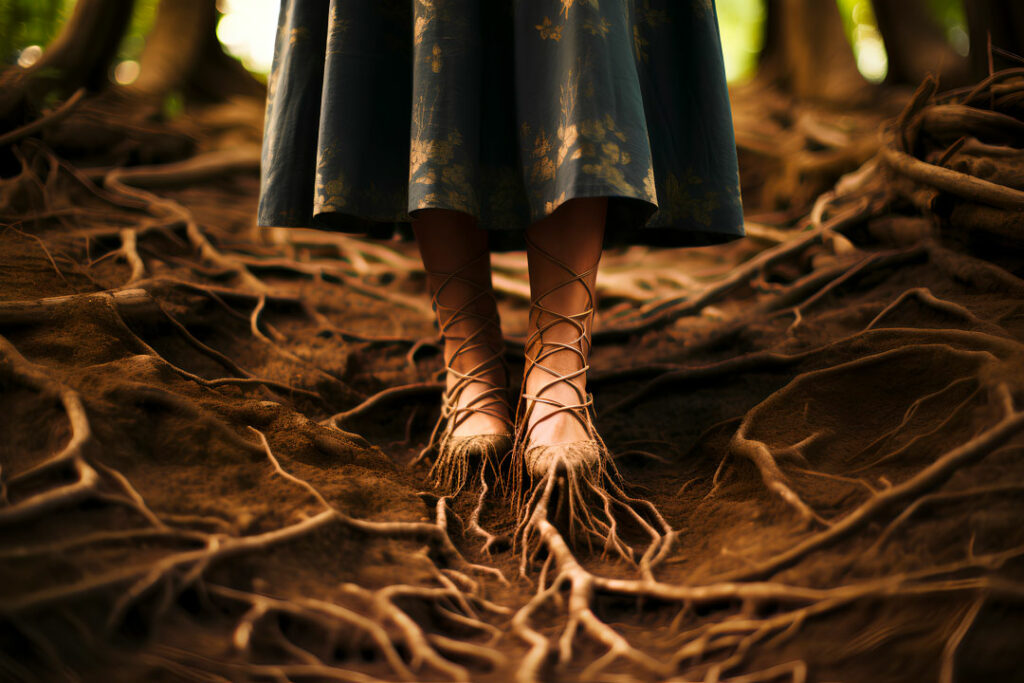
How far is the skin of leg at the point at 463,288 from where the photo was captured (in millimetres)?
1113

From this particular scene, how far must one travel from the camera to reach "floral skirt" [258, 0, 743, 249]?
0.91 m

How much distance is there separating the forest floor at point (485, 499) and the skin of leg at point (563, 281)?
0.74 feet

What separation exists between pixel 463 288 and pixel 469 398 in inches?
8.6

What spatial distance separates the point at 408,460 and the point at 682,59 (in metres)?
0.96

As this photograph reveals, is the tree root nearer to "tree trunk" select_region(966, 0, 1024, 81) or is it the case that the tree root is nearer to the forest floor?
the forest floor

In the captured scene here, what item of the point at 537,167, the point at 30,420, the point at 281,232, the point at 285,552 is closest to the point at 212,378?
the point at 30,420

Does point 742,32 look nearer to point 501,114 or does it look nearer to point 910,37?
point 910,37

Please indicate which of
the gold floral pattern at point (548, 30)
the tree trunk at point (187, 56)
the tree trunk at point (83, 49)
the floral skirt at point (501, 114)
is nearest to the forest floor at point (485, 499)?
the floral skirt at point (501, 114)

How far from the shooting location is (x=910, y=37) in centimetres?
331

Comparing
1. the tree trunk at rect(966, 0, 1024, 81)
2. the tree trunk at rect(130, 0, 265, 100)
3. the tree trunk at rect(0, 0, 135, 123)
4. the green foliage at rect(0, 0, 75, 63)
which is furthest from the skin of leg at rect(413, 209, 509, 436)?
the tree trunk at rect(130, 0, 265, 100)

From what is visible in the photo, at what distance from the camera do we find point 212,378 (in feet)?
3.84

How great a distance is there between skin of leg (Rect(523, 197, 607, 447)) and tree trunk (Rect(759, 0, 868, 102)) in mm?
3282

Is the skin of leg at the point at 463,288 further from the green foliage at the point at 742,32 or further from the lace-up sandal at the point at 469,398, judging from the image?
the green foliage at the point at 742,32

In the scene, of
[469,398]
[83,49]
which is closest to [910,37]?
[469,398]
